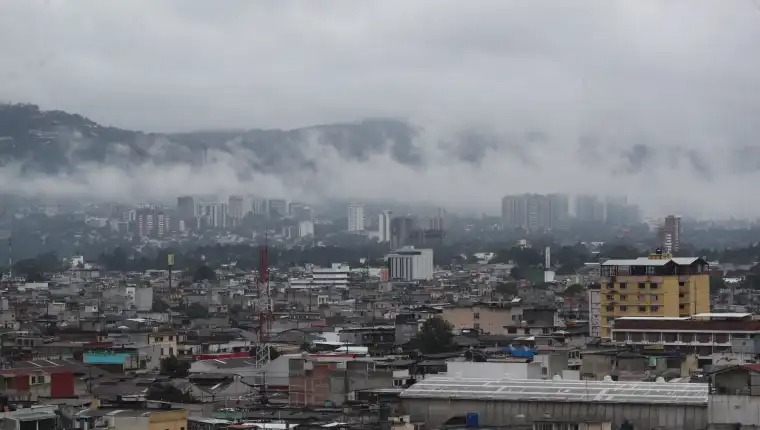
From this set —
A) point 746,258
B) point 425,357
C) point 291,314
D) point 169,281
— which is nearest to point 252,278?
point 169,281

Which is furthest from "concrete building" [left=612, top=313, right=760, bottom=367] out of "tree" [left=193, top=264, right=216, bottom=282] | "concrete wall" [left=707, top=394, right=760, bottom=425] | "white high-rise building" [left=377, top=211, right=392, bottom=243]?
"white high-rise building" [left=377, top=211, right=392, bottom=243]

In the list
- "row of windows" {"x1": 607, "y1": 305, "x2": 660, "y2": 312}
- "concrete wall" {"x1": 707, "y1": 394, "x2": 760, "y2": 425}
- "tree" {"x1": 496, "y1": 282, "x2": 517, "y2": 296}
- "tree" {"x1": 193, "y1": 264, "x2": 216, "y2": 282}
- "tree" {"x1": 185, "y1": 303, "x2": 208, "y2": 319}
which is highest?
"tree" {"x1": 193, "y1": 264, "x2": 216, "y2": 282}

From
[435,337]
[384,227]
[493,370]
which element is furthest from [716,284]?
[384,227]

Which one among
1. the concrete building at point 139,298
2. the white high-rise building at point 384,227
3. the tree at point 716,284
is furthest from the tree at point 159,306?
the white high-rise building at point 384,227

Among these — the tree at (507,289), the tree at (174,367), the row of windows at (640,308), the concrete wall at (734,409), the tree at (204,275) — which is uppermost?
the tree at (204,275)

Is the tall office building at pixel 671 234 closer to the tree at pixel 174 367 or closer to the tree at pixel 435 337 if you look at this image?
the tree at pixel 435 337

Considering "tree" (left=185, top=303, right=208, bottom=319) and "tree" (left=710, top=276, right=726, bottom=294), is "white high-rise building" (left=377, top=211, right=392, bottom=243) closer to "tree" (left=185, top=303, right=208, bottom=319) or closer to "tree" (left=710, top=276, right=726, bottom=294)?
"tree" (left=710, top=276, right=726, bottom=294)
